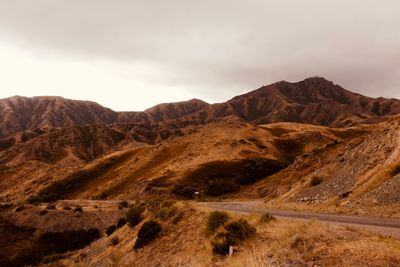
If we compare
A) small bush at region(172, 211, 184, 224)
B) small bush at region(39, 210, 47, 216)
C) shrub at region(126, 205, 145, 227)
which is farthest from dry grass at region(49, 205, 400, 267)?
small bush at region(39, 210, 47, 216)

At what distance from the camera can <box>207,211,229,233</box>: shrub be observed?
20531 mm

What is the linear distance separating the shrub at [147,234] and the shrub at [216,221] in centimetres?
548

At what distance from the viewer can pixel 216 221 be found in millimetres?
20906

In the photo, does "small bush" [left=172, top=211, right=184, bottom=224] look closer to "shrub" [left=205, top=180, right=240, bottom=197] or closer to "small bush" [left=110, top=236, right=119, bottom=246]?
"small bush" [left=110, top=236, right=119, bottom=246]

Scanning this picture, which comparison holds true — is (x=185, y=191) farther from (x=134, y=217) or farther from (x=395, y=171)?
(x=395, y=171)

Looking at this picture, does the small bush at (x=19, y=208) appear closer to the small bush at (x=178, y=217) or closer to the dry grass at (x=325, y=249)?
the small bush at (x=178, y=217)

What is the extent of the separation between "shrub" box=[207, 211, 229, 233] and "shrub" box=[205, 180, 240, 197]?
46.1 meters

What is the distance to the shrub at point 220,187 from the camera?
68.2 meters

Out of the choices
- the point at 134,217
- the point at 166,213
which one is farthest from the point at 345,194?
the point at 134,217

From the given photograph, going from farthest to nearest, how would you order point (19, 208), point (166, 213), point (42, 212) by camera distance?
point (19, 208)
point (42, 212)
point (166, 213)

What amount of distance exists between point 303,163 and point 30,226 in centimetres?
4329

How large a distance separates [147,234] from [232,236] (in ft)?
30.5

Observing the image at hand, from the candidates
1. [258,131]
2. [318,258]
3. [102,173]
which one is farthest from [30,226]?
[258,131]

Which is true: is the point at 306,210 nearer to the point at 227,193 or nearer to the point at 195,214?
the point at 195,214
